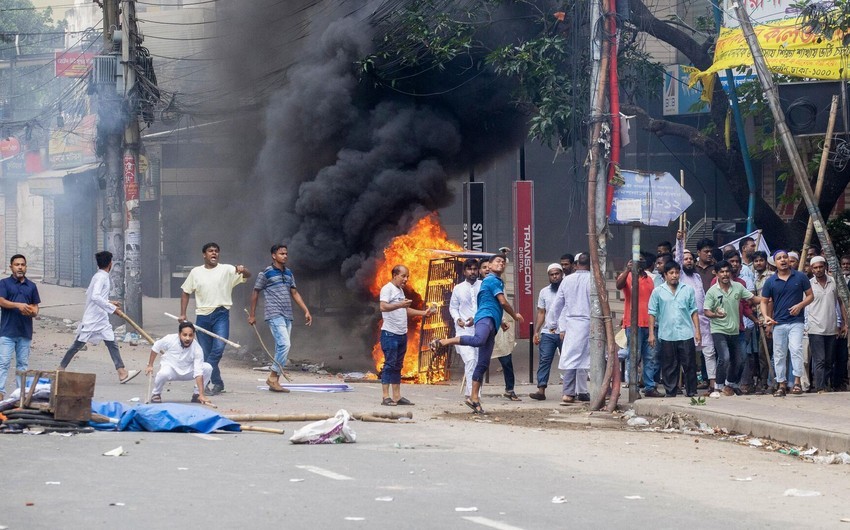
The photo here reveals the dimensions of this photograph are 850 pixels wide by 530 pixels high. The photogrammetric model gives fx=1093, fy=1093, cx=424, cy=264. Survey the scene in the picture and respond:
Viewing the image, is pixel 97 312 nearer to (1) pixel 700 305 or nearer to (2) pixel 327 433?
(2) pixel 327 433

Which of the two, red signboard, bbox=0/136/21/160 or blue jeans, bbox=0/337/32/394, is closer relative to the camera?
blue jeans, bbox=0/337/32/394

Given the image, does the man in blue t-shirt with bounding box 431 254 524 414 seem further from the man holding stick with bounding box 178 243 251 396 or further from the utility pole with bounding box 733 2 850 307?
the utility pole with bounding box 733 2 850 307

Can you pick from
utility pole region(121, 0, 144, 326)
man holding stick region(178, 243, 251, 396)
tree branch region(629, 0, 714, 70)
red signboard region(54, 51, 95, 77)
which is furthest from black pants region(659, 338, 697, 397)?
red signboard region(54, 51, 95, 77)

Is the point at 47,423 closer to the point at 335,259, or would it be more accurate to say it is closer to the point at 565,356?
the point at 565,356

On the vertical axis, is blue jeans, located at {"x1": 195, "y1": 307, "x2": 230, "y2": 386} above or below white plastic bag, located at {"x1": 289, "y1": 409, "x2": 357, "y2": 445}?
above

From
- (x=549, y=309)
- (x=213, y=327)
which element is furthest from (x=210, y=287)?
(x=549, y=309)

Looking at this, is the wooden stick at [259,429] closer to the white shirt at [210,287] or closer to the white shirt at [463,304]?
the white shirt at [210,287]

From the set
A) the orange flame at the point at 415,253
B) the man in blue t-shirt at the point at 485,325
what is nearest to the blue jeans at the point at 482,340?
the man in blue t-shirt at the point at 485,325

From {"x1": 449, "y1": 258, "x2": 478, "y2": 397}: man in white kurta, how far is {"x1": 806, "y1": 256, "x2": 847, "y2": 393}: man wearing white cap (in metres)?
3.61

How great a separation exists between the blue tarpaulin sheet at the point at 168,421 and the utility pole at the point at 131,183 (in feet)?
33.6

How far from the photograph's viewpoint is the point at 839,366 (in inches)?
474

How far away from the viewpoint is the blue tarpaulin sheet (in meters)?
8.78

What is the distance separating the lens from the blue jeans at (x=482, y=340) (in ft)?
34.8

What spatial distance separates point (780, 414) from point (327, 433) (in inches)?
165
